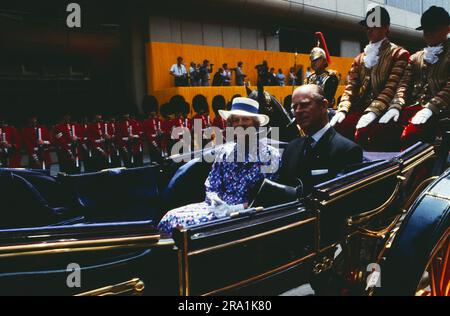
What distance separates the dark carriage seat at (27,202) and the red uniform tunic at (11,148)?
6809 millimetres

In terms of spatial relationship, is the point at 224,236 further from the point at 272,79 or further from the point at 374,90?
the point at 272,79

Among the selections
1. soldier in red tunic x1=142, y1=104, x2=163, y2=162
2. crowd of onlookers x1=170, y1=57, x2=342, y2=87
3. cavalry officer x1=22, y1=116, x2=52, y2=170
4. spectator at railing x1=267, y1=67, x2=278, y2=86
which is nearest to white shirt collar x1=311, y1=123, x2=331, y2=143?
cavalry officer x1=22, y1=116, x2=52, y2=170

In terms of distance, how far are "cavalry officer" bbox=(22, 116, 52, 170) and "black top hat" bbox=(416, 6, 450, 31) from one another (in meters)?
8.26

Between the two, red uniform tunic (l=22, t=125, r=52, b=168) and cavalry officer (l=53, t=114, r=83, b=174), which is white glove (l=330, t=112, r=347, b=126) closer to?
cavalry officer (l=53, t=114, r=83, b=174)

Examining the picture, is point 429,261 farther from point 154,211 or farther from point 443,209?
point 154,211

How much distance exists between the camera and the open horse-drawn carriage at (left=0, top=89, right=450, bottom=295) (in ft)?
4.79

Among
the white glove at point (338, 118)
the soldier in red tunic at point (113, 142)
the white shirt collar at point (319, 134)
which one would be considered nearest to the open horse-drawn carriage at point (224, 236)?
the white shirt collar at point (319, 134)

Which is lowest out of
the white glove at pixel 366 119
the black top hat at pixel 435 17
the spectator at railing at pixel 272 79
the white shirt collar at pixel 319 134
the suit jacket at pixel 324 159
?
the suit jacket at pixel 324 159

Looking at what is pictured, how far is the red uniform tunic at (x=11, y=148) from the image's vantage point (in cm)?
903

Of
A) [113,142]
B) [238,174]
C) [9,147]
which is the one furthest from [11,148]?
[238,174]

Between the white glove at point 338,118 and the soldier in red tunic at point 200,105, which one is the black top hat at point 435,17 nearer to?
the white glove at point 338,118

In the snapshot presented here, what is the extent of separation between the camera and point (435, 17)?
3389mm

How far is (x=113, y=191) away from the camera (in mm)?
2754
